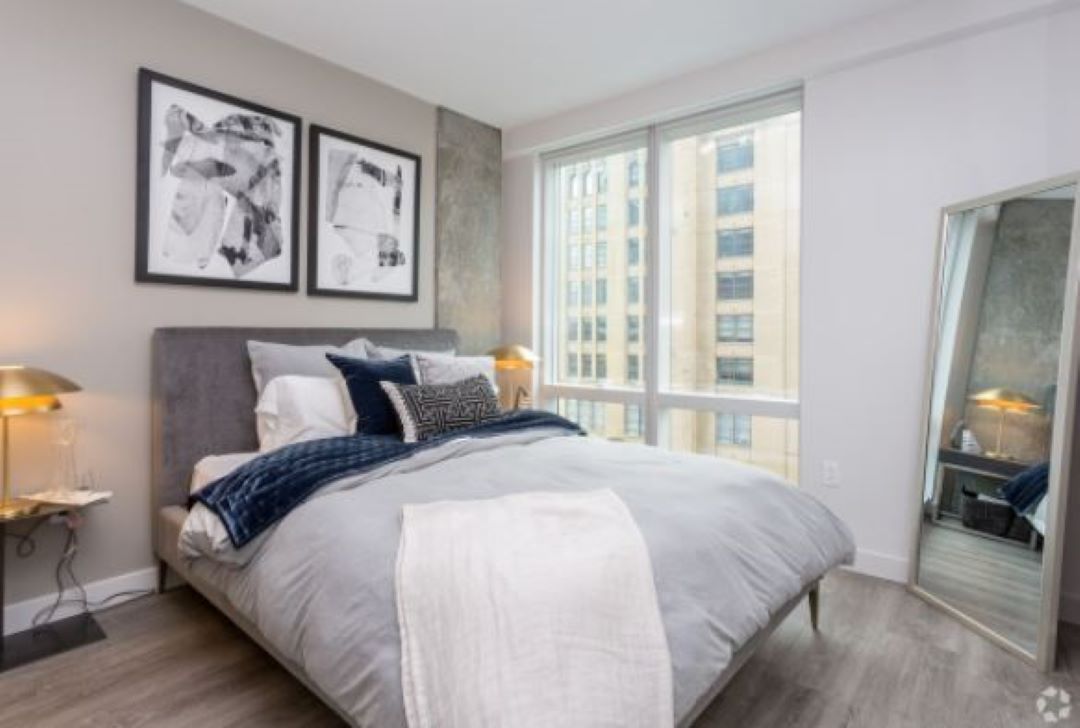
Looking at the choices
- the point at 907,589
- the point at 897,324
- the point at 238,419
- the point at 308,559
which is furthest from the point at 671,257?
the point at 308,559

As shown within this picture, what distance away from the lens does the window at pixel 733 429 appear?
352 centimetres

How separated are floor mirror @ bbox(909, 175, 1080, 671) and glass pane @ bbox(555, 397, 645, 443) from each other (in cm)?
170

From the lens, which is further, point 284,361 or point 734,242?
point 734,242

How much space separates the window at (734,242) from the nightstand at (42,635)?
3.44 metres

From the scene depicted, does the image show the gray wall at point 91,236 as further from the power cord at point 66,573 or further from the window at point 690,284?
the window at point 690,284

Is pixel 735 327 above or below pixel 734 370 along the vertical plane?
above

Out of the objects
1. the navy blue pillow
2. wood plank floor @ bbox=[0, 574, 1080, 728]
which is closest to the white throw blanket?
wood plank floor @ bbox=[0, 574, 1080, 728]

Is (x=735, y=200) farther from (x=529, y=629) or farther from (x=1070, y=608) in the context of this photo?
(x=529, y=629)

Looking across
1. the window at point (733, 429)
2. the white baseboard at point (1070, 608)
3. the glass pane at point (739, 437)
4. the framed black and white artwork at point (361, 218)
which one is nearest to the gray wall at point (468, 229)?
the framed black and white artwork at point (361, 218)

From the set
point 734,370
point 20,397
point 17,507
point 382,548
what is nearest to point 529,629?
point 382,548

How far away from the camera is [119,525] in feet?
8.36

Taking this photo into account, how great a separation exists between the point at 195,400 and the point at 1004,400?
3.46 meters

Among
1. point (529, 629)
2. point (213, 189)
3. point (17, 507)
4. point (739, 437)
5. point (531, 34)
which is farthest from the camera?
point (739, 437)

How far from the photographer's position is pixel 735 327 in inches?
140
